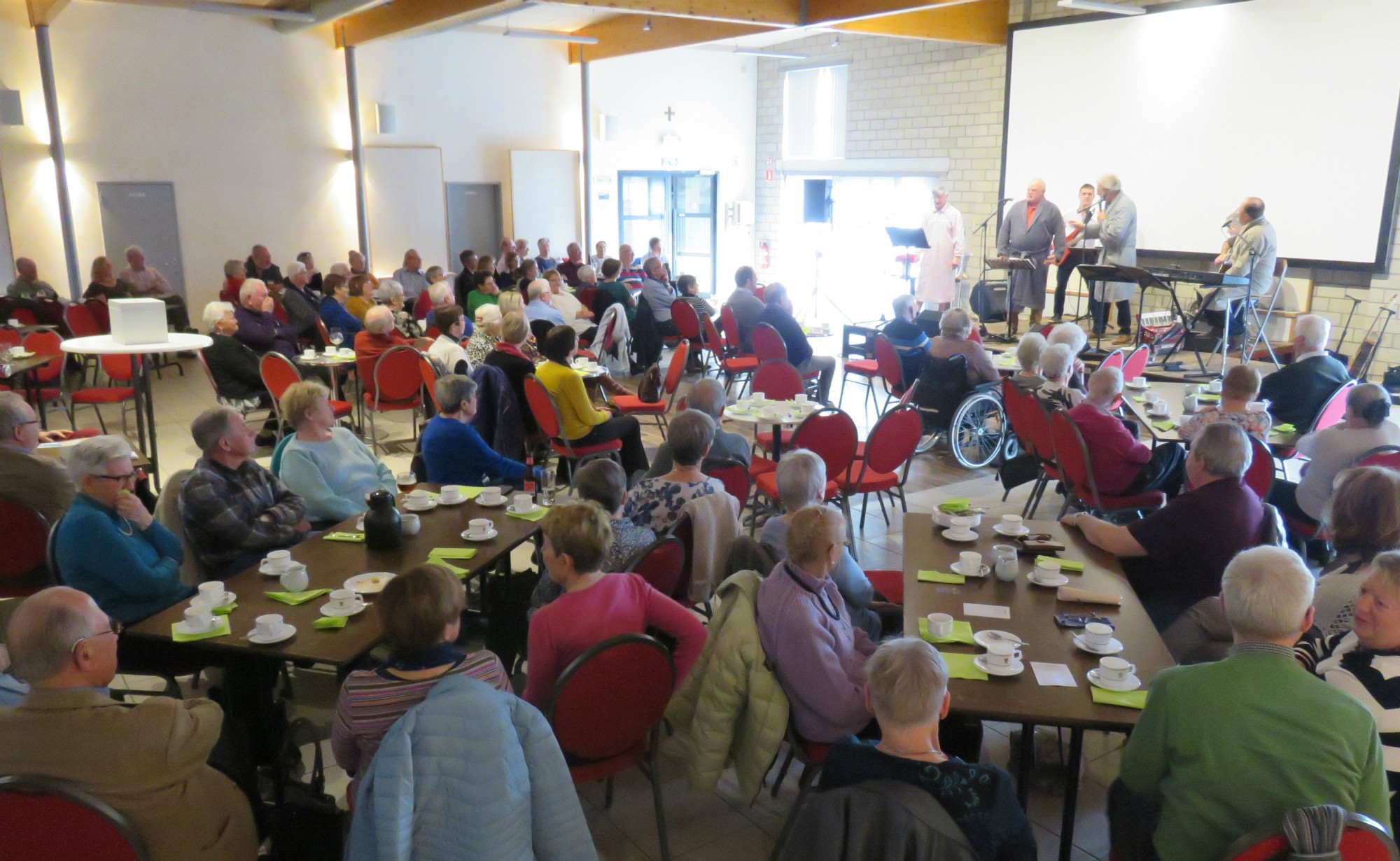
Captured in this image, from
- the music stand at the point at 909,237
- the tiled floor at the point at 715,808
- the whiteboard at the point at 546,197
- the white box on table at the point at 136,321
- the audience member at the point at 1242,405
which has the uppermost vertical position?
the whiteboard at the point at 546,197

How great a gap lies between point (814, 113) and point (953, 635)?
560 inches

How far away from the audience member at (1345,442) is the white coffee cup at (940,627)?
2.56 m

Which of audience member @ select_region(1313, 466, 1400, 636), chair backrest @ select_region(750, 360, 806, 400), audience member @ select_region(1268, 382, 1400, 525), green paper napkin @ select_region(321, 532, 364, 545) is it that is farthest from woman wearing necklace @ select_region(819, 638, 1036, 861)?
chair backrest @ select_region(750, 360, 806, 400)

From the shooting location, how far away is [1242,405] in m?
4.86

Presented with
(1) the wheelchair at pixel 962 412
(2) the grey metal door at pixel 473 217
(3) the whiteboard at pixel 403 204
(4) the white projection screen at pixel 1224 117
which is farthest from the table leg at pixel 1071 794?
(2) the grey metal door at pixel 473 217

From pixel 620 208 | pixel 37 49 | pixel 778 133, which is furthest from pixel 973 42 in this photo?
pixel 37 49

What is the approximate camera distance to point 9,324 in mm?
8438

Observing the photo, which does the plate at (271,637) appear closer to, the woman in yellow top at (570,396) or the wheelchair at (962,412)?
the woman in yellow top at (570,396)

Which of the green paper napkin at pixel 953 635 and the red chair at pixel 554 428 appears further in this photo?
the red chair at pixel 554 428

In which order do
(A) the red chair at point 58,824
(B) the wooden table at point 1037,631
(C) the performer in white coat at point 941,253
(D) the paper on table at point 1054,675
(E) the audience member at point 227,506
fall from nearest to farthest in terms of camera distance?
(A) the red chair at point 58,824, (B) the wooden table at point 1037,631, (D) the paper on table at point 1054,675, (E) the audience member at point 227,506, (C) the performer in white coat at point 941,253

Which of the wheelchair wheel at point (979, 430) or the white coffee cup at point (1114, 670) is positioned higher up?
the white coffee cup at point (1114, 670)

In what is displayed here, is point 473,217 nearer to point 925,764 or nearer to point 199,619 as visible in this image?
point 199,619

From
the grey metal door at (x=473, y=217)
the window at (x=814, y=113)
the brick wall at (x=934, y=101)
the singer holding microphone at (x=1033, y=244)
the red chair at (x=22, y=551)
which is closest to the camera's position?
the red chair at (x=22, y=551)

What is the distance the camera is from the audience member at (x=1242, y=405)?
15.7 ft
